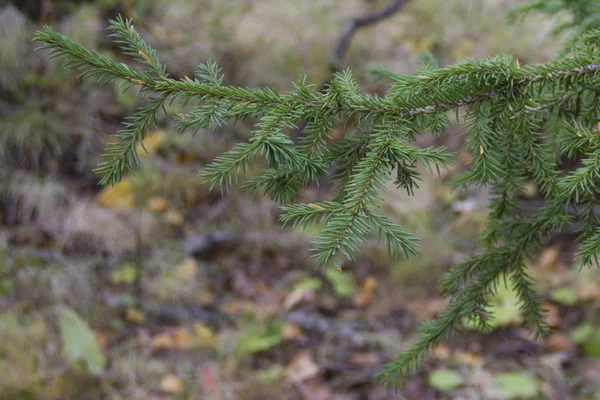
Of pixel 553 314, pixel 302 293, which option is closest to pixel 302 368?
pixel 302 293

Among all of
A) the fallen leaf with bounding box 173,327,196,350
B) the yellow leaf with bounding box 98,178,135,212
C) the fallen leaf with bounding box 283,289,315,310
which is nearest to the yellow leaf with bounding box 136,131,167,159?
the yellow leaf with bounding box 98,178,135,212

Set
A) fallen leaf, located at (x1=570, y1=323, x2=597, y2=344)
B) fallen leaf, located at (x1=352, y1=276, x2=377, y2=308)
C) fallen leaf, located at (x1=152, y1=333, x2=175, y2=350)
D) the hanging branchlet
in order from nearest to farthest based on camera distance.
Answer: the hanging branchlet < fallen leaf, located at (x1=570, y1=323, x2=597, y2=344) < fallen leaf, located at (x1=152, y1=333, x2=175, y2=350) < fallen leaf, located at (x1=352, y1=276, x2=377, y2=308)

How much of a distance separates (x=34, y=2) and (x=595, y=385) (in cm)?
466

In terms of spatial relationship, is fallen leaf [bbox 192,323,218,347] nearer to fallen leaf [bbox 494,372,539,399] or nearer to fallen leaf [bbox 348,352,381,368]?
fallen leaf [bbox 348,352,381,368]

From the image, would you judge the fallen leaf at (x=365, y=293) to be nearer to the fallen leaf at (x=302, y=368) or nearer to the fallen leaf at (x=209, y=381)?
the fallen leaf at (x=302, y=368)

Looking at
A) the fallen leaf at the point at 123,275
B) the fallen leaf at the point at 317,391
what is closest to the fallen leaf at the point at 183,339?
the fallen leaf at the point at 123,275

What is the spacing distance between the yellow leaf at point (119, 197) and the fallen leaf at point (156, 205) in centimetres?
12

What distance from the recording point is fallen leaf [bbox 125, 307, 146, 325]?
10.1 feet

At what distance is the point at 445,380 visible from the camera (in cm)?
256

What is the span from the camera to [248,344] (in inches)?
113

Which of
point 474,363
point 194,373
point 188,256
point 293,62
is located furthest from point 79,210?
point 474,363

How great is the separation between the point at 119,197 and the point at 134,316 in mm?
1041

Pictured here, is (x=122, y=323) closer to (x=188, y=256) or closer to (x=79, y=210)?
(x=188, y=256)

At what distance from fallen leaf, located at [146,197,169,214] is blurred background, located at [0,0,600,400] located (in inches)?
0.5
